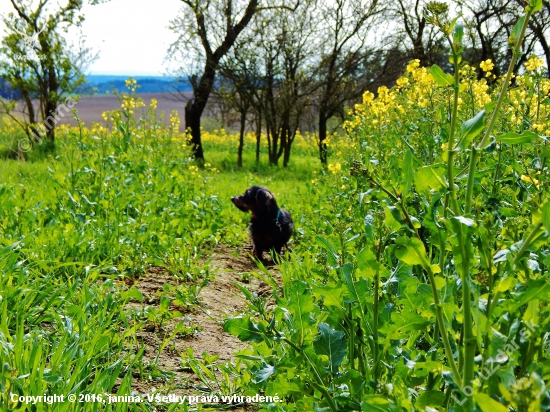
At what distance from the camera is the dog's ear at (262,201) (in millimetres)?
5004

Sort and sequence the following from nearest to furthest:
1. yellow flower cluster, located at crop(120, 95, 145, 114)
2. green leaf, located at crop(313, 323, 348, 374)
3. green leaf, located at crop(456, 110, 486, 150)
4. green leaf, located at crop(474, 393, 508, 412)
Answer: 1. green leaf, located at crop(474, 393, 508, 412)
2. green leaf, located at crop(456, 110, 486, 150)
3. green leaf, located at crop(313, 323, 348, 374)
4. yellow flower cluster, located at crop(120, 95, 145, 114)

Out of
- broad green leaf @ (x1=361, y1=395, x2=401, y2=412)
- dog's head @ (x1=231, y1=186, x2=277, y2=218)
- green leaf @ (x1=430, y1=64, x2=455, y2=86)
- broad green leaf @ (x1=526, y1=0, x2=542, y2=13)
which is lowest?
dog's head @ (x1=231, y1=186, x2=277, y2=218)

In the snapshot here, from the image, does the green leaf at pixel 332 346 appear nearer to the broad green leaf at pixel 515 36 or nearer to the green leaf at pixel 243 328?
the green leaf at pixel 243 328

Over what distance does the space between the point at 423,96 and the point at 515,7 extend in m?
17.6

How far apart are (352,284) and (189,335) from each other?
1623 millimetres

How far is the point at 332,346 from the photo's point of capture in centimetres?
152

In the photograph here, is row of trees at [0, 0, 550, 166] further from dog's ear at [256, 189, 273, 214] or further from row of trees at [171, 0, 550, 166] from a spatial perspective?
dog's ear at [256, 189, 273, 214]

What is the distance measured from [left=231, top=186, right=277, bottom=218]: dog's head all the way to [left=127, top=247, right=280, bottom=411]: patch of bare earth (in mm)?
774

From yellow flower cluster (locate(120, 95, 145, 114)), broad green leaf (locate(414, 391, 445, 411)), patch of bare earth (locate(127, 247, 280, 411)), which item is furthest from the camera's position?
yellow flower cluster (locate(120, 95, 145, 114))

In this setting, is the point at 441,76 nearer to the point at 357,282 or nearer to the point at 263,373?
the point at 357,282

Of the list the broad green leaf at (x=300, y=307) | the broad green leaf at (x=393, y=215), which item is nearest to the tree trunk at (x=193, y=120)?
the broad green leaf at (x=300, y=307)

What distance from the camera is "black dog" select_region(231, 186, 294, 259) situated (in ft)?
16.1

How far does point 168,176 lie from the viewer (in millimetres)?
6184

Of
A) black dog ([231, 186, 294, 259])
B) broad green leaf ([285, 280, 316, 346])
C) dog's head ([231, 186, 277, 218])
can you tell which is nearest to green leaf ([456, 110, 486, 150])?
broad green leaf ([285, 280, 316, 346])
